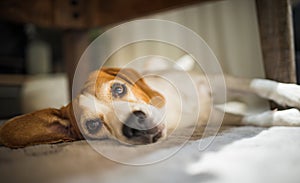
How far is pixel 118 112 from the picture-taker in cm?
62

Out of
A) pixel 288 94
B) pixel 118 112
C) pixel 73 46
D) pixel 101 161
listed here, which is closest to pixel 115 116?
pixel 118 112

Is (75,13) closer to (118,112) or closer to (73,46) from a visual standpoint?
(73,46)

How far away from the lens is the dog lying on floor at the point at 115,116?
24.8 inches

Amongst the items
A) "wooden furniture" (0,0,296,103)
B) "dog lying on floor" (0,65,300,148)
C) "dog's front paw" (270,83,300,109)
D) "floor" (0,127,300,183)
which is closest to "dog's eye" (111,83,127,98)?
"dog lying on floor" (0,65,300,148)

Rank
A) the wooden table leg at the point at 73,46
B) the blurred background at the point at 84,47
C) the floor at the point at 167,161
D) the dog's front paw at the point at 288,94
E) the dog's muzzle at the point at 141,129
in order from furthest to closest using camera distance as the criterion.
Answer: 1. the wooden table leg at the point at 73,46
2. the blurred background at the point at 84,47
3. the dog's front paw at the point at 288,94
4. the dog's muzzle at the point at 141,129
5. the floor at the point at 167,161

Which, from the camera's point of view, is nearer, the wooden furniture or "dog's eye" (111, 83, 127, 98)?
"dog's eye" (111, 83, 127, 98)

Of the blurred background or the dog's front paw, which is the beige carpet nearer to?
the dog's front paw

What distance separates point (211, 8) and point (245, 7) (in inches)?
20.6

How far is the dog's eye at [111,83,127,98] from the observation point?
660 millimetres

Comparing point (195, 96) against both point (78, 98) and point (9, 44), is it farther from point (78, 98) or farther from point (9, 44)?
point (9, 44)

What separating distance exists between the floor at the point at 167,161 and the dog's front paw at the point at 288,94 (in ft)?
0.38

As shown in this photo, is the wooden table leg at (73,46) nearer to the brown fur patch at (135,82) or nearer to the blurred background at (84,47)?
the blurred background at (84,47)

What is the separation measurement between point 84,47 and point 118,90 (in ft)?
3.36

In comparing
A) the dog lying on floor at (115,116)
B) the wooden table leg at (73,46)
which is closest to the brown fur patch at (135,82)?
the dog lying on floor at (115,116)
